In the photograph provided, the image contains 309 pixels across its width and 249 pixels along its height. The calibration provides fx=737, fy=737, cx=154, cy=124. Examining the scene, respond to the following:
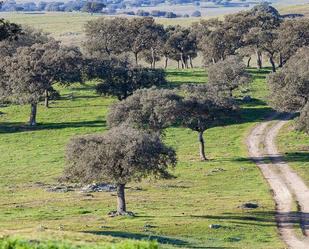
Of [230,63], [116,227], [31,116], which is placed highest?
[230,63]

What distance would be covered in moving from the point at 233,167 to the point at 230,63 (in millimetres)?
33109

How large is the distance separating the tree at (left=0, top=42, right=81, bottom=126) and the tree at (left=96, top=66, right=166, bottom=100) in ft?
15.7

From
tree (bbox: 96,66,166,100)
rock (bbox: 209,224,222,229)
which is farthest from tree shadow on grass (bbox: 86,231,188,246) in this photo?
tree (bbox: 96,66,166,100)

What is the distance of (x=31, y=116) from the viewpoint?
352 ft

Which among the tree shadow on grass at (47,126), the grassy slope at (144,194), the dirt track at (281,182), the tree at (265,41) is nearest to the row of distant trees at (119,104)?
the tree shadow on grass at (47,126)

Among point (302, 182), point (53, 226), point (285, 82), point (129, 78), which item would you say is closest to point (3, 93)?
point (129, 78)

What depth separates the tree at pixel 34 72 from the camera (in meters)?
107

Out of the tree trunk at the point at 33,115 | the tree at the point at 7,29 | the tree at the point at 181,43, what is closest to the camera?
the tree at the point at 7,29

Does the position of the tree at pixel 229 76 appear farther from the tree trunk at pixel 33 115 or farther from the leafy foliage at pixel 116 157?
the leafy foliage at pixel 116 157

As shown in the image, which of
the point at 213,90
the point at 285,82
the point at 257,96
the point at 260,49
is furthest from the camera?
the point at 260,49

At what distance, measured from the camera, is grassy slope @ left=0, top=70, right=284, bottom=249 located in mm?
53656

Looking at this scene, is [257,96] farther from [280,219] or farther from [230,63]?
[280,219]

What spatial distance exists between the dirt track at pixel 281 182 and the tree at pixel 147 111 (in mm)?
11864

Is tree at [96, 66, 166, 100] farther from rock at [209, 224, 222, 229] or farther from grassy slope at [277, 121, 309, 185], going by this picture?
rock at [209, 224, 222, 229]
